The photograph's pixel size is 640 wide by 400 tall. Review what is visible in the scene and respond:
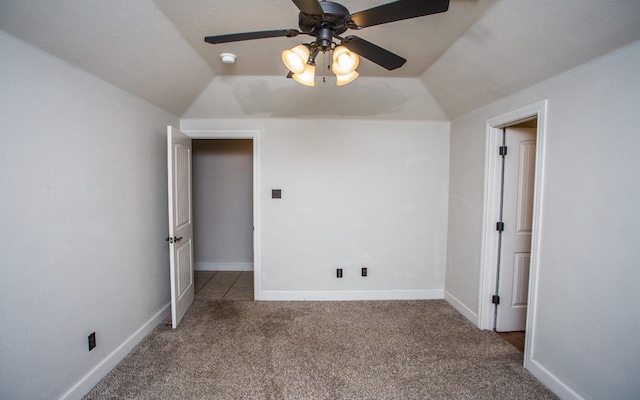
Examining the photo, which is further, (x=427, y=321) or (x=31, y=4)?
(x=427, y=321)

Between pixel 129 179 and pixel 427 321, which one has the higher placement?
pixel 129 179

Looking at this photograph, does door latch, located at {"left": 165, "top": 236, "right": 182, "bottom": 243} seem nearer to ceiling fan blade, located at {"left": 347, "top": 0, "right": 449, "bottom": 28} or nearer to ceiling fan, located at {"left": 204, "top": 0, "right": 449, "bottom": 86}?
ceiling fan, located at {"left": 204, "top": 0, "right": 449, "bottom": 86}

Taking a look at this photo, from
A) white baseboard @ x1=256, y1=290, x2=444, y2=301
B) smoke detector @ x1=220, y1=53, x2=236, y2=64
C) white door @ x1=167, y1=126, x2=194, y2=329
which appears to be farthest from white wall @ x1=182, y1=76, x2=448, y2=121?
white baseboard @ x1=256, y1=290, x2=444, y2=301

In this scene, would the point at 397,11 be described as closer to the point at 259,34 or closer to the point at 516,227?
the point at 259,34

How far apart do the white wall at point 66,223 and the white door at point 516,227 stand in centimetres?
340

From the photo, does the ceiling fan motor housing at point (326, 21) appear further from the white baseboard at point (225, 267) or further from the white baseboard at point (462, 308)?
the white baseboard at point (225, 267)

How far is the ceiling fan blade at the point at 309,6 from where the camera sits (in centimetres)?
100

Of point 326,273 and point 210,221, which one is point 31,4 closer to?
point 326,273

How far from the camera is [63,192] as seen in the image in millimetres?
1656

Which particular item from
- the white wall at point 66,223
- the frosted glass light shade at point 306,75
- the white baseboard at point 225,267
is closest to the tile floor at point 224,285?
the white baseboard at point 225,267

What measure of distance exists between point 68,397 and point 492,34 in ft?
11.9

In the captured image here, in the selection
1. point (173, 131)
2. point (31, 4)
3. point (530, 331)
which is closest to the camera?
point (31, 4)

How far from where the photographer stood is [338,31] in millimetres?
1269

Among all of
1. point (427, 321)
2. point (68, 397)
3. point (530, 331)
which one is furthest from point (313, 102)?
point (68, 397)
